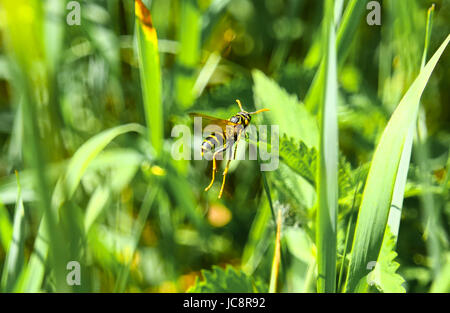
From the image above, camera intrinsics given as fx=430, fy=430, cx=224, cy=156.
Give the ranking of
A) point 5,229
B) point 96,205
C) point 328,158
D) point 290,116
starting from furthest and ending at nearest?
1. point 96,205
2. point 5,229
3. point 290,116
4. point 328,158

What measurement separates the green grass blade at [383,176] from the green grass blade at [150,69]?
→ 1.36 feet

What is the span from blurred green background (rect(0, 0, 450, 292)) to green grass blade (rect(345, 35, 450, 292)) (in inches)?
3.1

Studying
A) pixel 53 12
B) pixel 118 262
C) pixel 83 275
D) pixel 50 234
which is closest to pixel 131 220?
pixel 118 262

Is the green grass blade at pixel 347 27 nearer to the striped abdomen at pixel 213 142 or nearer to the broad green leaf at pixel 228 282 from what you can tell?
the striped abdomen at pixel 213 142

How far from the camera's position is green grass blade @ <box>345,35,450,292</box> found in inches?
24.4

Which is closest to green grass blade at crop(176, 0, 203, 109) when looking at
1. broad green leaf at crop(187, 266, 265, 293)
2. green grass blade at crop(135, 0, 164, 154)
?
green grass blade at crop(135, 0, 164, 154)

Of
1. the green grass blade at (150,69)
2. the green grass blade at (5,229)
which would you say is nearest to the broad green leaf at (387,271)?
the green grass blade at (150,69)

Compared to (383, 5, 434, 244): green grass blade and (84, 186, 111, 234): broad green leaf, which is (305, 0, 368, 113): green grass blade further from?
(84, 186, 111, 234): broad green leaf

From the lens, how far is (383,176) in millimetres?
625

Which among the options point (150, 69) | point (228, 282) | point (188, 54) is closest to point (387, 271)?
point (228, 282)

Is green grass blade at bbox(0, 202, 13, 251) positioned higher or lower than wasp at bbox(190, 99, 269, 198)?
lower

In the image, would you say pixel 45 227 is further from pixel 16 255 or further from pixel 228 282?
pixel 228 282

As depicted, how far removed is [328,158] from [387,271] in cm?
19

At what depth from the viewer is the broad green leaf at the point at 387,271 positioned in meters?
0.62
